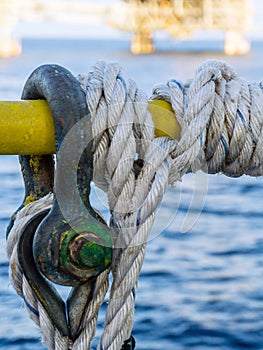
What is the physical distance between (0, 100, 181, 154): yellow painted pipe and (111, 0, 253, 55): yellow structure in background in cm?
5397

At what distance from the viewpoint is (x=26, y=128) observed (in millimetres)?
1130

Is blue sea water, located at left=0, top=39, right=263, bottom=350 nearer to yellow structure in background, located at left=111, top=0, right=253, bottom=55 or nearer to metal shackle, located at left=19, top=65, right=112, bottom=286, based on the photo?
metal shackle, located at left=19, top=65, right=112, bottom=286

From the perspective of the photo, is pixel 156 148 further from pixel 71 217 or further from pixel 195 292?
pixel 195 292

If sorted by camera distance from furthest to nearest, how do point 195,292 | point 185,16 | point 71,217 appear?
point 185,16 < point 195,292 < point 71,217

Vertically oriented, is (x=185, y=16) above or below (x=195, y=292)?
below

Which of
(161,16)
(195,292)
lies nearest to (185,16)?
(161,16)

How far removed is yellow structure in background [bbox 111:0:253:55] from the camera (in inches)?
2151

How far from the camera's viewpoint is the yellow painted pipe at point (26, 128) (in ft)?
3.69

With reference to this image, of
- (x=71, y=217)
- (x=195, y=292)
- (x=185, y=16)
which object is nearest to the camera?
(x=71, y=217)

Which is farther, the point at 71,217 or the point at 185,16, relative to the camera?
the point at 185,16

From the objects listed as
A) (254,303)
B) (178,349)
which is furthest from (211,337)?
(254,303)

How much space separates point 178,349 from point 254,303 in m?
0.89

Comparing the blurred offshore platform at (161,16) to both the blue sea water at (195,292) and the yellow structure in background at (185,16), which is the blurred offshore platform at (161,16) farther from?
the blue sea water at (195,292)

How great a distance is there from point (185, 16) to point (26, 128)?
179 ft
